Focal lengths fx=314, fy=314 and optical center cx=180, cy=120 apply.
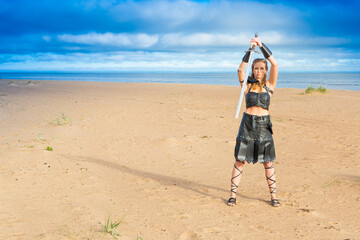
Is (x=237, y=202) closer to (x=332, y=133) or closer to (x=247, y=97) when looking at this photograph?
(x=247, y=97)

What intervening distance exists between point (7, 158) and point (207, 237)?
516 centimetres

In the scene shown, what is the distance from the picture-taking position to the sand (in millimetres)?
4047

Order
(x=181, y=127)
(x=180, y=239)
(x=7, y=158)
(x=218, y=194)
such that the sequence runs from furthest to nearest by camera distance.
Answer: (x=181, y=127) < (x=7, y=158) < (x=218, y=194) < (x=180, y=239)

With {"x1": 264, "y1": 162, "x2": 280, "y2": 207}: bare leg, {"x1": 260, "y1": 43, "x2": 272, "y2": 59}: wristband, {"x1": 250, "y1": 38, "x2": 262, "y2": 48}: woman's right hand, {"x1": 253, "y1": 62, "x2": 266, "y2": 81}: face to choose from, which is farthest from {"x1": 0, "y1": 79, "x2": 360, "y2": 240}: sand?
Answer: {"x1": 250, "y1": 38, "x2": 262, "y2": 48}: woman's right hand

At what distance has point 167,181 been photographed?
612 centimetres

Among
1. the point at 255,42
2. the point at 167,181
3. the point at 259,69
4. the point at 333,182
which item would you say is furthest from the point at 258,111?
the point at 167,181

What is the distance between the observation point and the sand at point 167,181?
4.05 m

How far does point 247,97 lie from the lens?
4.55 meters

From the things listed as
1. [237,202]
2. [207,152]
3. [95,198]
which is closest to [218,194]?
[237,202]

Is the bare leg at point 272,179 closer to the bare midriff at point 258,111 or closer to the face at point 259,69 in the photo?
the bare midriff at point 258,111

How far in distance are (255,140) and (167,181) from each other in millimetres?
2278

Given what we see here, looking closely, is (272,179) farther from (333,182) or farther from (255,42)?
(255,42)

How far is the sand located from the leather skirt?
31.6 inches

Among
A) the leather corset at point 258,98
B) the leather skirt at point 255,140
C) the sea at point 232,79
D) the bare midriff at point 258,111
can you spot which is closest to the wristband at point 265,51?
the leather corset at point 258,98
